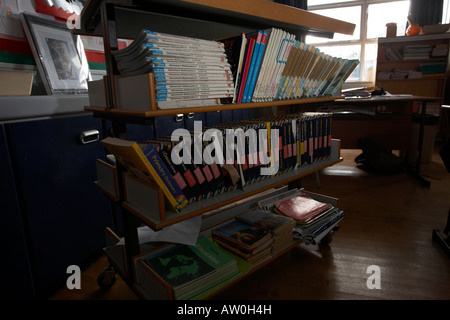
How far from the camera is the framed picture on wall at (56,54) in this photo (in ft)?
4.98

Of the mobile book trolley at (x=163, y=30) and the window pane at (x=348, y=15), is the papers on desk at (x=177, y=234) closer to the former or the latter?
Answer: the mobile book trolley at (x=163, y=30)

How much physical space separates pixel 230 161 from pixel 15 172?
83 centimetres

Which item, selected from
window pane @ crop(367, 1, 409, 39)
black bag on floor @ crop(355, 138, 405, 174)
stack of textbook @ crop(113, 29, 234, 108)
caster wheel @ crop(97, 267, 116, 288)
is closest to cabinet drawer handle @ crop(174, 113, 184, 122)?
stack of textbook @ crop(113, 29, 234, 108)

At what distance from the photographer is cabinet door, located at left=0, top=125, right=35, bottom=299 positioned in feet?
3.55

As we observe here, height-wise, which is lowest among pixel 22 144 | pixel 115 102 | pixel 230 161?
pixel 230 161

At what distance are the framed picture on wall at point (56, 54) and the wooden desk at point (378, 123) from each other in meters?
2.36

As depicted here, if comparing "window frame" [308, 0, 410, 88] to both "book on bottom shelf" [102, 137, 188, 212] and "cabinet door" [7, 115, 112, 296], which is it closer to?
"cabinet door" [7, 115, 112, 296]

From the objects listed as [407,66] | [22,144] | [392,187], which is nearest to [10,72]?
[22,144]

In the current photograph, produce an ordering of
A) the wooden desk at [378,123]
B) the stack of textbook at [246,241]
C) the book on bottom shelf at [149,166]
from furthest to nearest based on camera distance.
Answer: the wooden desk at [378,123] < the stack of textbook at [246,241] < the book on bottom shelf at [149,166]

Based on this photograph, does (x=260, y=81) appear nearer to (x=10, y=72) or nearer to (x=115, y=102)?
(x=115, y=102)

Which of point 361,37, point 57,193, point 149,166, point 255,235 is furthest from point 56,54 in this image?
point 361,37

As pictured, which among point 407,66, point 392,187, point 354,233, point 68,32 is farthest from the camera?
point 407,66

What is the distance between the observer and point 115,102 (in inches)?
39.9

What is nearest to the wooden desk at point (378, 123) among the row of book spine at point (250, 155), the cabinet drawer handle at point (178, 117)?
the row of book spine at point (250, 155)
